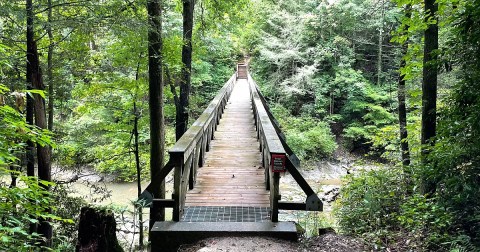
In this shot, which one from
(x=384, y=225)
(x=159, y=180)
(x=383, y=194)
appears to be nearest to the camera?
(x=159, y=180)

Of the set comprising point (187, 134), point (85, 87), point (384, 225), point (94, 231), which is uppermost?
point (85, 87)

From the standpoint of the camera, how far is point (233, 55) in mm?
35156

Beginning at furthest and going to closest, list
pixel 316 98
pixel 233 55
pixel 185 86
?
pixel 233 55
pixel 316 98
pixel 185 86

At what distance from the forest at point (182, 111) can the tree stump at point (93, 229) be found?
52 centimetres

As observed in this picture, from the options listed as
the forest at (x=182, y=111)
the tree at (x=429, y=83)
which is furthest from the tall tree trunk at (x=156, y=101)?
the tree at (x=429, y=83)

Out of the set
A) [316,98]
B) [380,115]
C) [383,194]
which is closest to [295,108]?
[316,98]

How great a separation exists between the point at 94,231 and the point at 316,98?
74.7 ft

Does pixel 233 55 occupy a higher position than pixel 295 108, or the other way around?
pixel 233 55

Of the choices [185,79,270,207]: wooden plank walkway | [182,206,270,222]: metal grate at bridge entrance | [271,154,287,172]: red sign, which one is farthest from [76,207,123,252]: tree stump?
[185,79,270,207]: wooden plank walkway

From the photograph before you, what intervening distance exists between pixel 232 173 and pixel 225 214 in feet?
6.25

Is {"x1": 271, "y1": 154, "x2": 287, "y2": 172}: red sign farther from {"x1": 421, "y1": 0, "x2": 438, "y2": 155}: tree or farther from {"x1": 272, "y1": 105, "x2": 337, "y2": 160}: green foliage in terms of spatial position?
{"x1": 272, "y1": 105, "x2": 337, "y2": 160}: green foliage

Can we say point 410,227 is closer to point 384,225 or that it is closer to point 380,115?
point 384,225

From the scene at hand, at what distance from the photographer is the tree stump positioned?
280 cm

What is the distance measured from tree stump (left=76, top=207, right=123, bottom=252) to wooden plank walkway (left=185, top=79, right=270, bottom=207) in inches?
80.8
